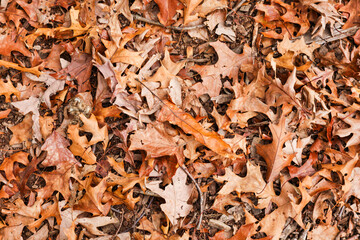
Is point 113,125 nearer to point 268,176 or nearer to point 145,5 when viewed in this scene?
point 145,5

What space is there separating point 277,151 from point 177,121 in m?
0.84

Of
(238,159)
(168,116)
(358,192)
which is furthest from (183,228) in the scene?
(358,192)

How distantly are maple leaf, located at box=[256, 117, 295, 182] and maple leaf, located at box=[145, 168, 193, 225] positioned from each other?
0.70 meters

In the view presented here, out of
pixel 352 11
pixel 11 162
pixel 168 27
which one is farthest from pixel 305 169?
pixel 11 162

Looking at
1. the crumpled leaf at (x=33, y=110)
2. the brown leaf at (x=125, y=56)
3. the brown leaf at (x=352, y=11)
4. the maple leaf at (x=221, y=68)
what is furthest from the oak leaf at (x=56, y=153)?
the brown leaf at (x=352, y=11)

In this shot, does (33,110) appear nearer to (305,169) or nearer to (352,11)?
(305,169)

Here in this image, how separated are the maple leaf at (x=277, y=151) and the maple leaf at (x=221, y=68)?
53cm

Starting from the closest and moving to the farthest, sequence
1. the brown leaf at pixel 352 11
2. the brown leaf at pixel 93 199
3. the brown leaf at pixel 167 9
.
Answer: the brown leaf at pixel 93 199, the brown leaf at pixel 167 9, the brown leaf at pixel 352 11

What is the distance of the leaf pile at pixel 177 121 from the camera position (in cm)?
222

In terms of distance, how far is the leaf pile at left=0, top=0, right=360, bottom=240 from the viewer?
222 cm

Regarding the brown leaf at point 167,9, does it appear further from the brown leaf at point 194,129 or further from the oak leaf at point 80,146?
the oak leaf at point 80,146

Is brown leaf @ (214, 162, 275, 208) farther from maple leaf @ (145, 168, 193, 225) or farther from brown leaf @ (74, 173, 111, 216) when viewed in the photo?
brown leaf @ (74, 173, 111, 216)

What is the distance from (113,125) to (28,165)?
71 cm

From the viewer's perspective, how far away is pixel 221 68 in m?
2.43
